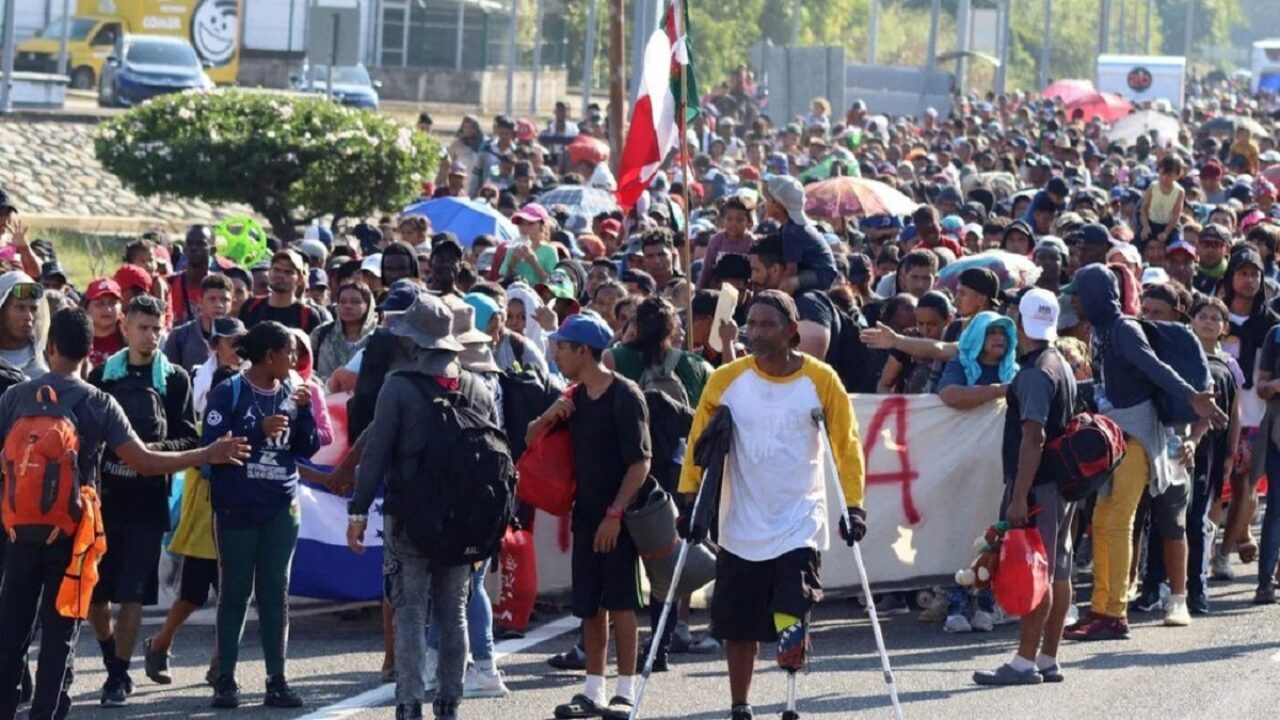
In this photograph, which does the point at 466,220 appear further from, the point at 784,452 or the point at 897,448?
the point at 784,452

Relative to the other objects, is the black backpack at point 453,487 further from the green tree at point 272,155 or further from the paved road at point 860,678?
the green tree at point 272,155

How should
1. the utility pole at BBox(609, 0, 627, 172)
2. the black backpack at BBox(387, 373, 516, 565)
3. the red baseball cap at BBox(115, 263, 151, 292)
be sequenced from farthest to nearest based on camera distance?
the utility pole at BBox(609, 0, 627, 172), the red baseball cap at BBox(115, 263, 151, 292), the black backpack at BBox(387, 373, 516, 565)

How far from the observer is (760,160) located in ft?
115

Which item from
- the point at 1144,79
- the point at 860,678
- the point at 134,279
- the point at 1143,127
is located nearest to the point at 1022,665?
the point at 860,678

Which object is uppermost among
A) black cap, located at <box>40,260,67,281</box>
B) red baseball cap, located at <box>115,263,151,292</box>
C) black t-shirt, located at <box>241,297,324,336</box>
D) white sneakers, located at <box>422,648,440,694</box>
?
red baseball cap, located at <box>115,263,151,292</box>

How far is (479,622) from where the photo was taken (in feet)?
32.3

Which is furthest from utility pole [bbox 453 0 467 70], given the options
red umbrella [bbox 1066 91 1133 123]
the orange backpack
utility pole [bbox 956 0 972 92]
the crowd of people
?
the orange backpack

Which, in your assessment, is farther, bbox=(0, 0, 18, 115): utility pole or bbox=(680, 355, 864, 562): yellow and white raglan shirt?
bbox=(0, 0, 18, 115): utility pole

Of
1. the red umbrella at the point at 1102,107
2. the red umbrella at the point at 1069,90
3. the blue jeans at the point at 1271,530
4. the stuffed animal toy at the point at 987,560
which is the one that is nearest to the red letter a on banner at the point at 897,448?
the stuffed animal toy at the point at 987,560

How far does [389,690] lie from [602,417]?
1.46 meters

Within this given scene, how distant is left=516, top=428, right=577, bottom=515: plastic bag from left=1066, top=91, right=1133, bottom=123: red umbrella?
41.8 meters

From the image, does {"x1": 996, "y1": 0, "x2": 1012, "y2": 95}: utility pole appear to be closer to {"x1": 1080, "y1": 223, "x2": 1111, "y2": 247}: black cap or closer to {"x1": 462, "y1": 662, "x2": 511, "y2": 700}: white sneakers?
{"x1": 1080, "y1": 223, "x2": 1111, "y2": 247}: black cap

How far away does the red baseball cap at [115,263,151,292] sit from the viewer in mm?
13531

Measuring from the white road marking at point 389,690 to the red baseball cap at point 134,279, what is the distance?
341cm
